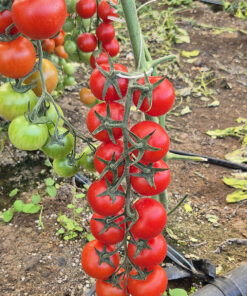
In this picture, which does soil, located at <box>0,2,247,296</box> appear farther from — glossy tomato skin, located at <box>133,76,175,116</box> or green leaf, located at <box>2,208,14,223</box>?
glossy tomato skin, located at <box>133,76,175,116</box>

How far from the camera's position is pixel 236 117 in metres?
2.40

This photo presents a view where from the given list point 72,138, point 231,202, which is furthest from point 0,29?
point 231,202

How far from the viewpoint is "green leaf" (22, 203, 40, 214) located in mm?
1530

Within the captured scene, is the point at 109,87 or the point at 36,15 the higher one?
the point at 36,15

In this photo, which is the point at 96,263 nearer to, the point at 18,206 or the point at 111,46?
the point at 111,46

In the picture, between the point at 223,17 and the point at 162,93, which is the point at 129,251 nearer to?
the point at 162,93

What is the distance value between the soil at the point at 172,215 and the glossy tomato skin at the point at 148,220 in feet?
2.19

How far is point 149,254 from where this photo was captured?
31.4 inches

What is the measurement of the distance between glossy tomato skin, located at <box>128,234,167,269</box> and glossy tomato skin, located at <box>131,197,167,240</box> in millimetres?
43

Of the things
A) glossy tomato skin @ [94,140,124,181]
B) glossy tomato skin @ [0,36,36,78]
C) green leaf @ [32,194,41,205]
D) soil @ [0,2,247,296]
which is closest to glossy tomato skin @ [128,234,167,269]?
glossy tomato skin @ [94,140,124,181]

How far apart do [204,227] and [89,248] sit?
0.81m

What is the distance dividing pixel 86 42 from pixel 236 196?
101 centimetres

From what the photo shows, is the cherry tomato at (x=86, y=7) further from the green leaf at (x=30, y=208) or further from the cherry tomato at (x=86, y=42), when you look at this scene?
the green leaf at (x=30, y=208)

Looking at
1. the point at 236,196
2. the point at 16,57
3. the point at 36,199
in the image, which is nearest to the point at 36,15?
the point at 16,57
